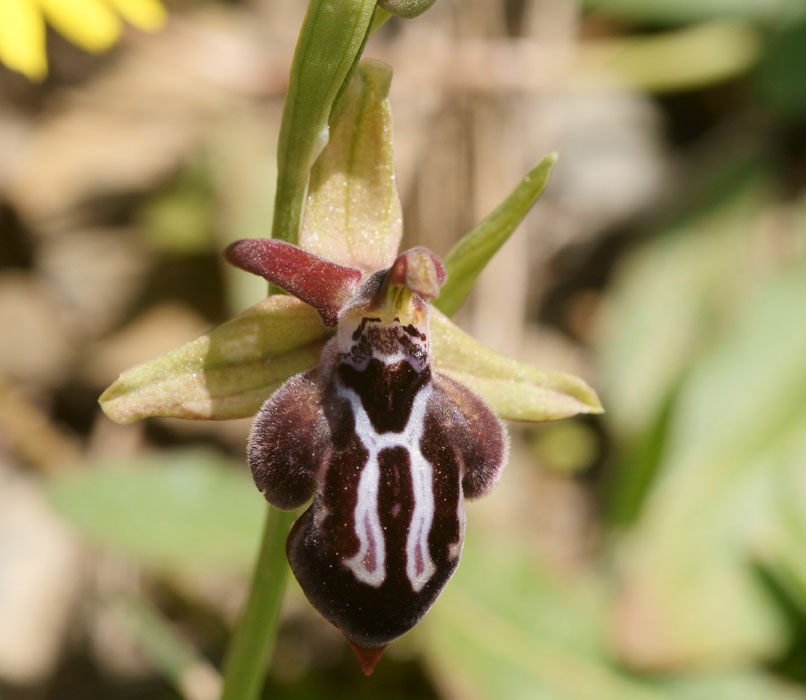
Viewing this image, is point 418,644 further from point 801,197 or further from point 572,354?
point 801,197

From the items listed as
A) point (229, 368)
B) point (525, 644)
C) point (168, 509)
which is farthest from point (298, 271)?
point (525, 644)

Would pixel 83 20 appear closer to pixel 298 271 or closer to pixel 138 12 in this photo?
pixel 138 12

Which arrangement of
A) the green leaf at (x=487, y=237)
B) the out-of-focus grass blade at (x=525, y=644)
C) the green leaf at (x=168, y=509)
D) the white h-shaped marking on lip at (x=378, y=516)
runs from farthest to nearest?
the out-of-focus grass blade at (x=525, y=644) → the green leaf at (x=168, y=509) → the green leaf at (x=487, y=237) → the white h-shaped marking on lip at (x=378, y=516)

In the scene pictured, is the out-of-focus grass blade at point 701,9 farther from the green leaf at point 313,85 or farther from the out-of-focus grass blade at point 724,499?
the green leaf at point 313,85

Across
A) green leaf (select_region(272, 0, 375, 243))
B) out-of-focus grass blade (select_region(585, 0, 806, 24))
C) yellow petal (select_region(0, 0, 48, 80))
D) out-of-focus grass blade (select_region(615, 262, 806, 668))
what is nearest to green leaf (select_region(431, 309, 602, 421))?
green leaf (select_region(272, 0, 375, 243))

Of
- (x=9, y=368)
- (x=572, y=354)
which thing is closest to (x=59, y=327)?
(x=9, y=368)

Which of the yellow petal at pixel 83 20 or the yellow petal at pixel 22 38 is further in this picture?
the yellow petal at pixel 83 20

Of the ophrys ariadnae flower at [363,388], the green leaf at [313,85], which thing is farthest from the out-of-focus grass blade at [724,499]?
the green leaf at [313,85]
